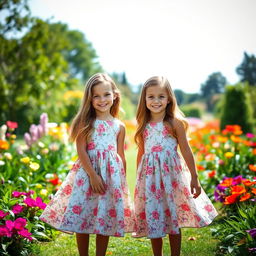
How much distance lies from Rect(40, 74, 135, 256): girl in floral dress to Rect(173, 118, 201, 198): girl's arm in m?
0.47

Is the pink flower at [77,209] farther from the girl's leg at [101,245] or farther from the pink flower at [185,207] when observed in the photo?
the pink flower at [185,207]

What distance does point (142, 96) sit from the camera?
3.15 m

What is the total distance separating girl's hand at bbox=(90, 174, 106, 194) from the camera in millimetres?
2844

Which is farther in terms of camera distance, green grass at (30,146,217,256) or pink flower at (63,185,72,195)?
green grass at (30,146,217,256)

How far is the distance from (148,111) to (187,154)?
20.7 inches

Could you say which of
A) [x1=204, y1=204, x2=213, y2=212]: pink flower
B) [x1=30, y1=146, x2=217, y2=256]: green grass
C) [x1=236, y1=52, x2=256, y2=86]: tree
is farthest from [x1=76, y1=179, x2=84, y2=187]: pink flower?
[x1=236, y1=52, x2=256, y2=86]: tree

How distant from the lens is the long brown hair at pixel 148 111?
9.99 ft

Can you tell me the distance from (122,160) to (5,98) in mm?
8774

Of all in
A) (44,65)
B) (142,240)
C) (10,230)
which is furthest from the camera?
(44,65)

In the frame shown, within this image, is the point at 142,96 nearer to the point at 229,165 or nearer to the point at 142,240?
the point at 142,240

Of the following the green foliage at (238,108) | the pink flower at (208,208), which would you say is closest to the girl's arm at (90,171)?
the pink flower at (208,208)

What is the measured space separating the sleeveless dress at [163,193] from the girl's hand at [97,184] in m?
0.34

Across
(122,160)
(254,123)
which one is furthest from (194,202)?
(254,123)

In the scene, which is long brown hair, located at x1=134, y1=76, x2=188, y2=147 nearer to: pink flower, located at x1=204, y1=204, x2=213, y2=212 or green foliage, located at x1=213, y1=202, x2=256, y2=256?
pink flower, located at x1=204, y1=204, x2=213, y2=212
